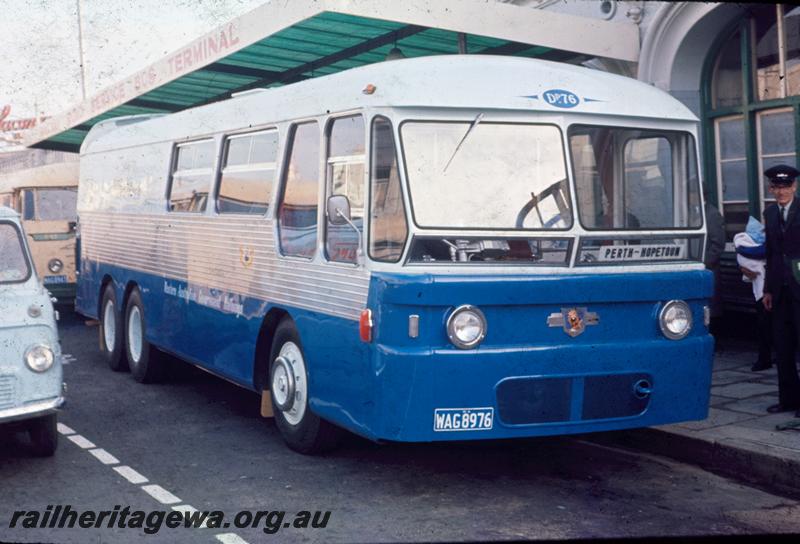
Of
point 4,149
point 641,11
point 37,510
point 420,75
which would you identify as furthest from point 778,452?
point 4,149

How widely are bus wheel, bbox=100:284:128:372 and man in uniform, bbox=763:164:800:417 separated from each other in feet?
22.1

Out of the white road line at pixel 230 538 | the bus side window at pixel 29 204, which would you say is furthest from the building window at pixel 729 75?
the bus side window at pixel 29 204

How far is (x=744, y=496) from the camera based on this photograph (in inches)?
253

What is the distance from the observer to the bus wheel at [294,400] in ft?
24.0

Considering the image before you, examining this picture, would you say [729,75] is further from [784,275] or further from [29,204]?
[29,204]

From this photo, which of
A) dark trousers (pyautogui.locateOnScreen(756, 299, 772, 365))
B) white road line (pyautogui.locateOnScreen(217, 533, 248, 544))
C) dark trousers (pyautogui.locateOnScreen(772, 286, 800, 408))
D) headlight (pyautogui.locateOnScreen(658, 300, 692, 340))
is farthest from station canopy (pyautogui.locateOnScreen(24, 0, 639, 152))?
white road line (pyautogui.locateOnScreen(217, 533, 248, 544))

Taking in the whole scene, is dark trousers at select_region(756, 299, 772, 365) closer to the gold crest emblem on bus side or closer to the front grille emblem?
the front grille emblem

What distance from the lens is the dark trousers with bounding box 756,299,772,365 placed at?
33.0ft

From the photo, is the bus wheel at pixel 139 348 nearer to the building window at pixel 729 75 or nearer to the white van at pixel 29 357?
the white van at pixel 29 357

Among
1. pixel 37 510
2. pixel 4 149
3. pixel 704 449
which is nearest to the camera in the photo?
pixel 37 510

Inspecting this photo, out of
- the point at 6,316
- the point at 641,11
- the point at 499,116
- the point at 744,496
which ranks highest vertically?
the point at 641,11

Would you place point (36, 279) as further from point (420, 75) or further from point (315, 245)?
point (420, 75)

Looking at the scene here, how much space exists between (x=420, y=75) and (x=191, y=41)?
8.49 m

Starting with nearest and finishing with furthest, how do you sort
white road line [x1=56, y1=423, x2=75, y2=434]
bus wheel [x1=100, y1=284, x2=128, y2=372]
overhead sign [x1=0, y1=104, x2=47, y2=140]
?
white road line [x1=56, y1=423, x2=75, y2=434], bus wheel [x1=100, y1=284, x2=128, y2=372], overhead sign [x1=0, y1=104, x2=47, y2=140]
